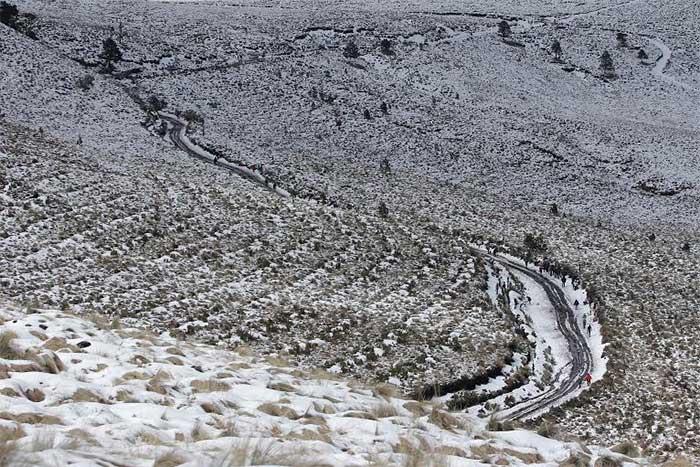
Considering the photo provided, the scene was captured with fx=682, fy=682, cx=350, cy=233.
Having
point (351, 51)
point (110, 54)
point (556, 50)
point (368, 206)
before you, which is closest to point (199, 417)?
point (368, 206)

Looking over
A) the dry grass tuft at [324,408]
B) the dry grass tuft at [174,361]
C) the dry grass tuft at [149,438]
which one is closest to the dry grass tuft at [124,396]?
the dry grass tuft at [149,438]

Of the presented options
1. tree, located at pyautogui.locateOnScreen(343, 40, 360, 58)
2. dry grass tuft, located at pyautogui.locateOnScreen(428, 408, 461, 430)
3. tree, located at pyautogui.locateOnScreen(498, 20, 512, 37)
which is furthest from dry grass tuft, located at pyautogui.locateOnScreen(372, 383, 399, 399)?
tree, located at pyautogui.locateOnScreen(498, 20, 512, 37)

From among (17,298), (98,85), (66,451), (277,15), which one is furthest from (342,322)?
(277,15)

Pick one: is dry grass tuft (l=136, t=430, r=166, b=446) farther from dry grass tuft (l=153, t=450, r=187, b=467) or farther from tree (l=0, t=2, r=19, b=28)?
tree (l=0, t=2, r=19, b=28)

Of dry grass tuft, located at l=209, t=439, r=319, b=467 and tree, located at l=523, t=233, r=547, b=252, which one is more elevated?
dry grass tuft, located at l=209, t=439, r=319, b=467

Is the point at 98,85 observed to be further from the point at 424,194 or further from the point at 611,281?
the point at 611,281

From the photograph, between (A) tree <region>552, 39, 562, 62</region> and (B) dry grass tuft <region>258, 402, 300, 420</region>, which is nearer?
(B) dry grass tuft <region>258, 402, 300, 420</region>

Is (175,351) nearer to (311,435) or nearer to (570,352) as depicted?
(311,435)
